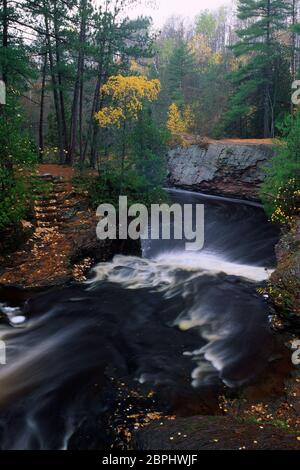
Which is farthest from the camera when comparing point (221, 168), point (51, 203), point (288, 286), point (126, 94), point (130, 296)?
point (221, 168)

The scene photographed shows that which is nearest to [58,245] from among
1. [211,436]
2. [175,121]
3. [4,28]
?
[211,436]

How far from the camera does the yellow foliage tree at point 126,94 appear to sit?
12.2 metres

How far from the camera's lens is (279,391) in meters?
5.57

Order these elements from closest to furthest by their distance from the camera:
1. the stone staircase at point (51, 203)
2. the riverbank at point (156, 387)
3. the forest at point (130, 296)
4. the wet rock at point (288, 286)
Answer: the riverbank at point (156, 387) < the forest at point (130, 296) < the wet rock at point (288, 286) < the stone staircase at point (51, 203)

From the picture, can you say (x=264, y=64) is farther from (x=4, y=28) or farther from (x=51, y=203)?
(x=51, y=203)

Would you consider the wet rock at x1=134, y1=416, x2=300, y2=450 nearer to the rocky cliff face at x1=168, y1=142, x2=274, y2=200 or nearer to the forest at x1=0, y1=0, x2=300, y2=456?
the forest at x1=0, y1=0, x2=300, y2=456

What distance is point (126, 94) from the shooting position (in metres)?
12.6

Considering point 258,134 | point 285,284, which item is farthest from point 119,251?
point 258,134

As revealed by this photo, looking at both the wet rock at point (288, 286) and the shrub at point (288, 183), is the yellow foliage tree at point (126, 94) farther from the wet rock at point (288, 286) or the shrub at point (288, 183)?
the wet rock at point (288, 286)

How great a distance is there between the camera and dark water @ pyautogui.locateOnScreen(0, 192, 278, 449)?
5258 mm

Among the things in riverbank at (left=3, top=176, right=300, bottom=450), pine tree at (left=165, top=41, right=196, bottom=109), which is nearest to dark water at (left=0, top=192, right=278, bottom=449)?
riverbank at (left=3, top=176, right=300, bottom=450)

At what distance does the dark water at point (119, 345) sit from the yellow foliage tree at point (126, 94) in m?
5.30

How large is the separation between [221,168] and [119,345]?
62.7ft

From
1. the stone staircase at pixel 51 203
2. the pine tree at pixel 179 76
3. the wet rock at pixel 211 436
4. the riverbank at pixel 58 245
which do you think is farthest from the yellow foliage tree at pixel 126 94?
the pine tree at pixel 179 76
